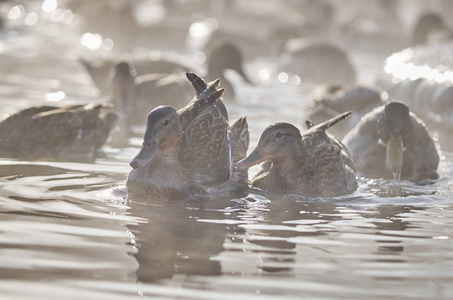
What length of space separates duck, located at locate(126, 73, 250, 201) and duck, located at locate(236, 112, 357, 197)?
182 mm

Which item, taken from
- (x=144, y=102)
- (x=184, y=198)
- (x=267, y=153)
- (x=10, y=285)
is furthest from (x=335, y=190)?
(x=144, y=102)

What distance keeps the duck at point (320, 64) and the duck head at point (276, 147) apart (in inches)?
365

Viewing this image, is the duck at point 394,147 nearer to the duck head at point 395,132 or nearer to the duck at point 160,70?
the duck head at point 395,132

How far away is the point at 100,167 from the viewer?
812 centimetres

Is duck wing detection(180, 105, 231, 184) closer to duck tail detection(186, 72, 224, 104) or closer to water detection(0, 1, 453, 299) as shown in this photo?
duck tail detection(186, 72, 224, 104)

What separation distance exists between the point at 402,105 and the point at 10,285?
5.05 m

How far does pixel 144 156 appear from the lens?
6566 millimetres

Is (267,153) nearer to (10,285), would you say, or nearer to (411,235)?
(411,235)

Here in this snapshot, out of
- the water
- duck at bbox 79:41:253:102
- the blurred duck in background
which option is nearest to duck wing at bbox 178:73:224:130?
the water

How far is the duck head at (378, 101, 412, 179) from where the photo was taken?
8234 millimetres

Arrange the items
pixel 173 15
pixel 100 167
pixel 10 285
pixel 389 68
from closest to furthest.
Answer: pixel 10 285
pixel 100 167
pixel 389 68
pixel 173 15

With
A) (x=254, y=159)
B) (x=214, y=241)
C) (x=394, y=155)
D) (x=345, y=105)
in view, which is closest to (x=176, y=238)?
(x=214, y=241)

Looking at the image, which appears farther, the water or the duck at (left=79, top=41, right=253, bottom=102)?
the duck at (left=79, top=41, right=253, bottom=102)

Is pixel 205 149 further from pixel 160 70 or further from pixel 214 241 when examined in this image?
pixel 160 70
